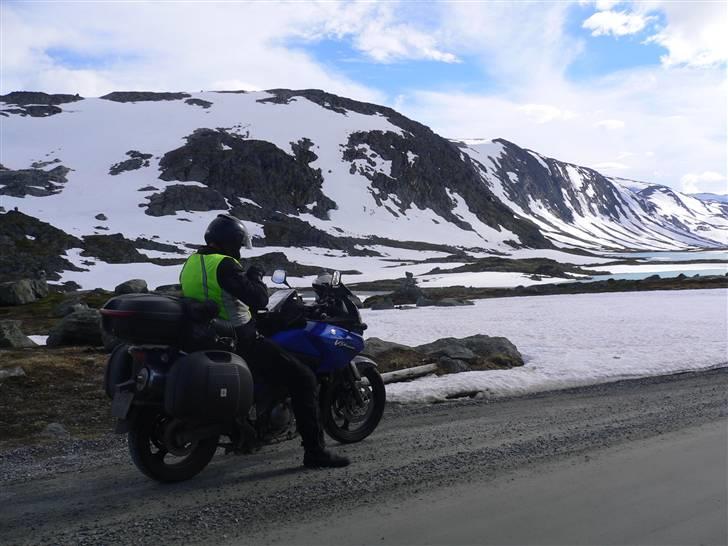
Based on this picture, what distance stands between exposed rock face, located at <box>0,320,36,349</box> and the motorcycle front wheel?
12885mm

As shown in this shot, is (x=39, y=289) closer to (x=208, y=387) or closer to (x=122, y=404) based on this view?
(x=122, y=404)

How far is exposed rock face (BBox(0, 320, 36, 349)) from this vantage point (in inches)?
670

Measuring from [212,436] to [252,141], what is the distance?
5111 inches

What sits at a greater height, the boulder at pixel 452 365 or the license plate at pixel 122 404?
the license plate at pixel 122 404

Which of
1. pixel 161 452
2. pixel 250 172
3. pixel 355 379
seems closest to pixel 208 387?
pixel 161 452

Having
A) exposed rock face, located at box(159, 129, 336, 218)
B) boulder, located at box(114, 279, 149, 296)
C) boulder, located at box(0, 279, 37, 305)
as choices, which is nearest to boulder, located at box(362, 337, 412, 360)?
boulder, located at box(114, 279, 149, 296)

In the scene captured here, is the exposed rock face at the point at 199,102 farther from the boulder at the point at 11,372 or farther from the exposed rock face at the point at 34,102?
the boulder at the point at 11,372

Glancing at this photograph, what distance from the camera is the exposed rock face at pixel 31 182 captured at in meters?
104

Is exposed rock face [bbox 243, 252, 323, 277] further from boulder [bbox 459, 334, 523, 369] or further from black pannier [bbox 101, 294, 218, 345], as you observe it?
black pannier [bbox 101, 294, 218, 345]

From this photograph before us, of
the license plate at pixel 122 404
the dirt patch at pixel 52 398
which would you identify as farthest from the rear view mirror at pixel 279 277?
the dirt patch at pixel 52 398

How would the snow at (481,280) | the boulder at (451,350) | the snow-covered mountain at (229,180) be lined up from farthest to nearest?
1. the snow-covered mountain at (229,180)
2. the snow at (481,280)
3. the boulder at (451,350)

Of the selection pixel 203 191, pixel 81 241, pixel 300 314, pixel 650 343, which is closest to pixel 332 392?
pixel 300 314

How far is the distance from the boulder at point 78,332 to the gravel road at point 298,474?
1017 cm

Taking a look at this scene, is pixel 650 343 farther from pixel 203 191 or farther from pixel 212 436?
pixel 203 191
